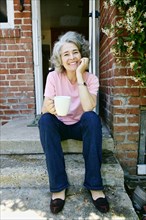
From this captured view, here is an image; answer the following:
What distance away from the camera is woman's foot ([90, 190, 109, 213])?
4.82 ft

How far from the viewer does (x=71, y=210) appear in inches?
58.9

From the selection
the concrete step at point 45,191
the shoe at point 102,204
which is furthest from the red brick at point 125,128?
the shoe at point 102,204

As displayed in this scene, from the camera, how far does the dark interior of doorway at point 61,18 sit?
462 centimetres

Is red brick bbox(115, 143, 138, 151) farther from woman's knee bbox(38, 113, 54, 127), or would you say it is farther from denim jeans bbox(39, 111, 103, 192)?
woman's knee bbox(38, 113, 54, 127)

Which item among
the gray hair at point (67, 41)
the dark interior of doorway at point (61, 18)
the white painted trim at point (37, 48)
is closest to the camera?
the gray hair at point (67, 41)

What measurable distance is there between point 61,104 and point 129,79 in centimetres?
76

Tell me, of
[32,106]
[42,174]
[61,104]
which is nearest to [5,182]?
[42,174]

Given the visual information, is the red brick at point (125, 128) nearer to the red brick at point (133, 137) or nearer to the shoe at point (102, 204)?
the red brick at point (133, 137)

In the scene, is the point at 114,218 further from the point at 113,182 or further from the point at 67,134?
the point at 67,134

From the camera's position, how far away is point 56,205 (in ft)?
4.93

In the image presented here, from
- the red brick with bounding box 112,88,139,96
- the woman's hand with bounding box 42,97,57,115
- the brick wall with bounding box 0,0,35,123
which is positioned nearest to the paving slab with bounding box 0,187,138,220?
the woman's hand with bounding box 42,97,57,115

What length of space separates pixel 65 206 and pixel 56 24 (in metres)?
5.59

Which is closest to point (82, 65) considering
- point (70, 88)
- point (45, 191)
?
point (70, 88)

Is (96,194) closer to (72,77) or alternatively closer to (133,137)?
(133,137)
